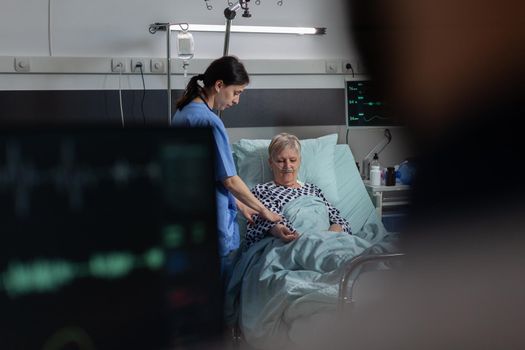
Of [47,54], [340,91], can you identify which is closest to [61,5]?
[47,54]

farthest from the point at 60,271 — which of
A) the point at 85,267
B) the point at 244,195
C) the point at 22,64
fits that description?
the point at 22,64

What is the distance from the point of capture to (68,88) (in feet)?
12.3

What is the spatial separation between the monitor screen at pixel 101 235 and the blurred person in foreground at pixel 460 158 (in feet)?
0.58

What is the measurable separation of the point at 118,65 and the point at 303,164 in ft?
3.89

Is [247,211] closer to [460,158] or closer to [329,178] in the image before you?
[329,178]

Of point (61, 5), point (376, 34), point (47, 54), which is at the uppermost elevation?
point (61, 5)

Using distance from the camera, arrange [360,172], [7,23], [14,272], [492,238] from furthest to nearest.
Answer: [360,172]
[7,23]
[492,238]
[14,272]

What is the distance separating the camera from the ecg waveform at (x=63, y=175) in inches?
19.5

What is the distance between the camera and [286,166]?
136 inches

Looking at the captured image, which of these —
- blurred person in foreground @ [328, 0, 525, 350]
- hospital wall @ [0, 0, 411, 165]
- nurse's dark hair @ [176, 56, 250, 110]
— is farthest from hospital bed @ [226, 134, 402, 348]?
blurred person in foreground @ [328, 0, 525, 350]

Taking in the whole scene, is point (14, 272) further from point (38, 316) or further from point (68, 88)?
point (68, 88)

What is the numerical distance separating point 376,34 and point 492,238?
0.71 ft

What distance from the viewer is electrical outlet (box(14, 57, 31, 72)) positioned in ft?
11.9

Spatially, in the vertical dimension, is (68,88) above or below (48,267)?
above
